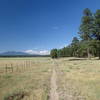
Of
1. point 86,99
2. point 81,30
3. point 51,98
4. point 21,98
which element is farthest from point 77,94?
point 81,30

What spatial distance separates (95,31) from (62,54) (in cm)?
7050

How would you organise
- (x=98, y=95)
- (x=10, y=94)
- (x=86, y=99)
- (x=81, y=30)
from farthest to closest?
(x=81, y=30) < (x=10, y=94) < (x=98, y=95) < (x=86, y=99)

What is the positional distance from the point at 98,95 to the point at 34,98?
128 inches

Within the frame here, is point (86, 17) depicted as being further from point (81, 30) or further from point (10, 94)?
point (10, 94)

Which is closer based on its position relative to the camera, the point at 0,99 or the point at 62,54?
the point at 0,99

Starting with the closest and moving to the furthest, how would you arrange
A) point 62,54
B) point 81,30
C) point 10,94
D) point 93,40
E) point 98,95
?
point 98,95 < point 10,94 < point 93,40 < point 81,30 < point 62,54

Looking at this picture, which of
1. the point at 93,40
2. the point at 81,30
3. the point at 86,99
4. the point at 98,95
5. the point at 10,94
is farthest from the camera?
the point at 81,30

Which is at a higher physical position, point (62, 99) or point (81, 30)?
point (81, 30)

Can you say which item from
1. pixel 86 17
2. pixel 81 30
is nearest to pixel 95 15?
pixel 86 17

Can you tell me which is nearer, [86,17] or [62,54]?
[86,17]

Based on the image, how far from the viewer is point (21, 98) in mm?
6805

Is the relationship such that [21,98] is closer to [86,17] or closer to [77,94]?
[77,94]

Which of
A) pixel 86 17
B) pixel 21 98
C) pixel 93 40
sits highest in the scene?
pixel 86 17

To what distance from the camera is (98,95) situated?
22.3 feet
